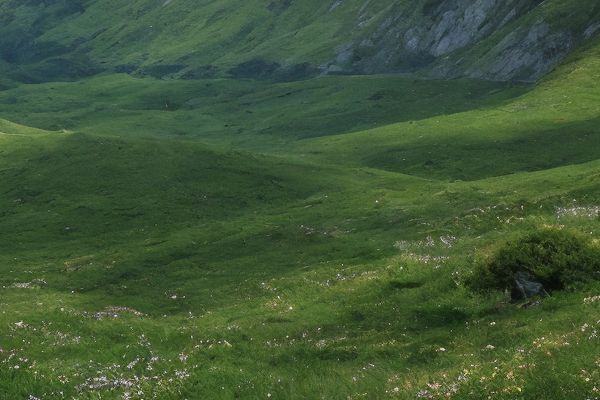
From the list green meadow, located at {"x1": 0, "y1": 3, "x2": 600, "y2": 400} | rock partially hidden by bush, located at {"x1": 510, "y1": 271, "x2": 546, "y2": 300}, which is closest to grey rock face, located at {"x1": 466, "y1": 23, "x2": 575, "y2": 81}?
green meadow, located at {"x1": 0, "y1": 3, "x2": 600, "y2": 400}

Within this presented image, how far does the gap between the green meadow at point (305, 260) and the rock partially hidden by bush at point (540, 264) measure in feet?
2.41

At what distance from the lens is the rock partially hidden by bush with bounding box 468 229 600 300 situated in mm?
22984

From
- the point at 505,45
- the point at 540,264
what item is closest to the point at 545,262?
the point at 540,264

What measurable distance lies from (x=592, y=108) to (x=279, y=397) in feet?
333

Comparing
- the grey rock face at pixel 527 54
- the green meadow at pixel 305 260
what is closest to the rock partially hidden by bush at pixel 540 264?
the green meadow at pixel 305 260

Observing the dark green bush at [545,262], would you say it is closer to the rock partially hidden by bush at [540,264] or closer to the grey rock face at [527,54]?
the rock partially hidden by bush at [540,264]

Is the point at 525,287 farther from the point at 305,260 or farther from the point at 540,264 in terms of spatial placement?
the point at 305,260

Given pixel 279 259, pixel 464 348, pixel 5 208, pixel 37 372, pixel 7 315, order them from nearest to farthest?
pixel 464 348
pixel 37 372
pixel 7 315
pixel 279 259
pixel 5 208

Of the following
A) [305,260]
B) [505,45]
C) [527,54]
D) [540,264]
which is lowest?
[305,260]

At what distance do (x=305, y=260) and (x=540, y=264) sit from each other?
2653 centimetres

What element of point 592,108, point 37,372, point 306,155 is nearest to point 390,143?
point 306,155

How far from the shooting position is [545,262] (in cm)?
2377

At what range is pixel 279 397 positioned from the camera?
1861 centimetres

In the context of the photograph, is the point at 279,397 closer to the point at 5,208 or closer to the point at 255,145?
the point at 5,208
